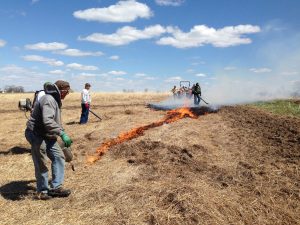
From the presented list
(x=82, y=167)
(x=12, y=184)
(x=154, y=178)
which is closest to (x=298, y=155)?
(x=154, y=178)

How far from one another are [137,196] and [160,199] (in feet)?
1.50

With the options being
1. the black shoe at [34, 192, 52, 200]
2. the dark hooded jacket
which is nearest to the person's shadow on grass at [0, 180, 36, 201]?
the black shoe at [34, 192, 52, 200]

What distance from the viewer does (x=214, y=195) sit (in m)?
6.53

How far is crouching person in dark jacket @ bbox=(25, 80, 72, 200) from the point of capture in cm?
664

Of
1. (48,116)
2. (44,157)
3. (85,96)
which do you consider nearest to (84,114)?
(85,96)

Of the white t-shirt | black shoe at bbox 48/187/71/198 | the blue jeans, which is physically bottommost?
black shoe at bbox 48/187/71/198

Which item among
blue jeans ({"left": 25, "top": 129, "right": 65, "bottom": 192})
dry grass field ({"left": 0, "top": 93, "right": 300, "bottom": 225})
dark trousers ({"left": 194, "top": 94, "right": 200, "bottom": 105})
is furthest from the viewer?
dark trousers ({"left": 194, "top": 94, "right": 200, "bottom": 105})

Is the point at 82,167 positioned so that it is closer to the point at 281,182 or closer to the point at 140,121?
the point at 281,182

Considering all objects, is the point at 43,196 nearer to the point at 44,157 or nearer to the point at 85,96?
the point at 44,157

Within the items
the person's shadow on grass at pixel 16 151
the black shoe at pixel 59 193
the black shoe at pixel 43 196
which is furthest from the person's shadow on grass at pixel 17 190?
the person's shadow on grass at pixel 16 151

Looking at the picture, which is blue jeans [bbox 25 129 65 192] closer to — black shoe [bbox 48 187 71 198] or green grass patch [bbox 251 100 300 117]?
black shoe [bbox 48 187 71 198]

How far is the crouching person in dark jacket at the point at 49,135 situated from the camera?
6645 millimetres

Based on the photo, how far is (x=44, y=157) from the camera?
6.96 metres

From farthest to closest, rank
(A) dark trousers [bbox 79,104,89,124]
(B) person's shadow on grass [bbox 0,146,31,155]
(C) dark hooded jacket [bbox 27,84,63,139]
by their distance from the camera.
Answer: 1. (A) dark trousers [bbox 79,104,89,124]
2. (B) person's shadow on grass [bbox 0,146,31,155]
3. (C) dark hooded jacket [bbox 27,84,63,139]
